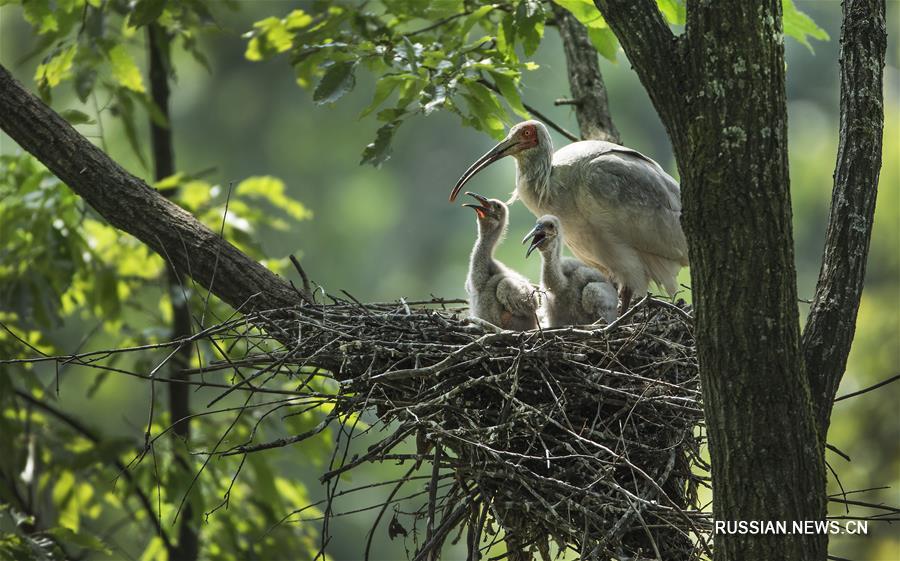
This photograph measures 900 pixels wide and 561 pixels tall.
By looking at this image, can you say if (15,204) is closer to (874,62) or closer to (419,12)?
(419,12)

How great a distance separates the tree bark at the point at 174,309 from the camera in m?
8.70

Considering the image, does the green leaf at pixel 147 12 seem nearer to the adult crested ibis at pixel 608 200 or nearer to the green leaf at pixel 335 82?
the green leaf at pixel 335 82

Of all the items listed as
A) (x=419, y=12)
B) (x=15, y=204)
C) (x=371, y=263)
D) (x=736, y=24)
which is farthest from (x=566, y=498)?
(x=371, y=263)

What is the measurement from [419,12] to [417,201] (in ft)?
93.0

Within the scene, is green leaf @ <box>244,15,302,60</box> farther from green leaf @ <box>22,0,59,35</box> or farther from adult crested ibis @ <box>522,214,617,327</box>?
adult crested ibis @ <box>522,214,617,327</box>

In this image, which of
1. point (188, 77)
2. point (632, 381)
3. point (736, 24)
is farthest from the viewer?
point (188, 77)

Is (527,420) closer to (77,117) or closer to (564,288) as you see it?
(564,288)

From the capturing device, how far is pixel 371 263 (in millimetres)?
34000

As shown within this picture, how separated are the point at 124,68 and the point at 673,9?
3823 mm

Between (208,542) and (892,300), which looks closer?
(208,542)

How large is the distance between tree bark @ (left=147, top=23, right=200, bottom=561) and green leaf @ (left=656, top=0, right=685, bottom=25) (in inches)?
165

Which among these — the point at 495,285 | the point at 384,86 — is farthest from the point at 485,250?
the point at 384,86

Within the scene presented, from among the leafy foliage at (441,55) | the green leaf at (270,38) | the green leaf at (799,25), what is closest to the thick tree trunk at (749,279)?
the leafy foliage at (441,55)

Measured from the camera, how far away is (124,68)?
7.53m
